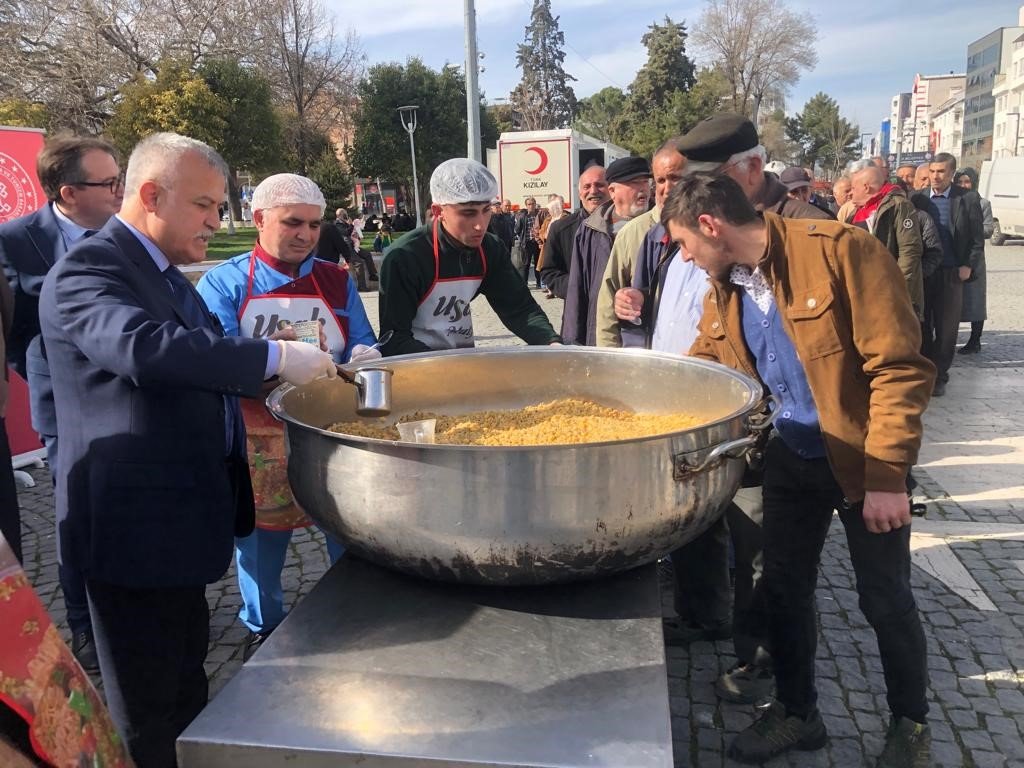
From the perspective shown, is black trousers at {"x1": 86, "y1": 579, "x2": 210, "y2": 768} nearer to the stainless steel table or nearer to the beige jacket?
the stainless steel table

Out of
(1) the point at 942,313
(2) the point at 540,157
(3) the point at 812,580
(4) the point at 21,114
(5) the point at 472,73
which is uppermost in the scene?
(4) the point at 21,114

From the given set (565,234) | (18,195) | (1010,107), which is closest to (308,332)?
(565,234)

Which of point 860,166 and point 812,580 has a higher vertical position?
point 860,166

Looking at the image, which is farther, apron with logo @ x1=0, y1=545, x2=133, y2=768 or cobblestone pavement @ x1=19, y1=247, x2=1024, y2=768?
cobblestone pavement @ x1=19, y1=247, x2=1024, y2=768

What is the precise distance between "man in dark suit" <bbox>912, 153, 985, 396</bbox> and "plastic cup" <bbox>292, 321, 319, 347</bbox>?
6.08m

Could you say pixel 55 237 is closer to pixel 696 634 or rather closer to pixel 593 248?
pixel 593 248

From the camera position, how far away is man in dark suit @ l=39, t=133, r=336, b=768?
5.54 ft

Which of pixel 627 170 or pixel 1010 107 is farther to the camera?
pixel 1010 107

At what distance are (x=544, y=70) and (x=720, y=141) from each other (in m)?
67.6

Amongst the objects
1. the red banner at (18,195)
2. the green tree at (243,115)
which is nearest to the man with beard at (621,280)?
the red banner at (18,195)

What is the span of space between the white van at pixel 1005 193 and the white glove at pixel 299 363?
71.1 feet

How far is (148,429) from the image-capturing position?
1.80m

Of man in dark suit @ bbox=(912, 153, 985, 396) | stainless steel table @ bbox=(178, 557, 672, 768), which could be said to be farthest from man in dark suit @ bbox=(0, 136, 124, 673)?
man in dark suit @ bbox=(912, 153, 985, 396)

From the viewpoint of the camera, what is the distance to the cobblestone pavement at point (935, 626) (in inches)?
103
